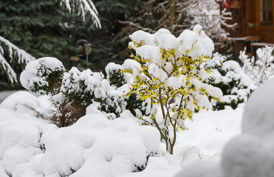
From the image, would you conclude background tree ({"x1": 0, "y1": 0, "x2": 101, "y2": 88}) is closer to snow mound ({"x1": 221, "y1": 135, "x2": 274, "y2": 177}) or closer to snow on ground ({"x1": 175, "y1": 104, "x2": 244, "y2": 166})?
snow on ground ({"x1": 175, "y1": 104, "x2": 244, "y2": 166})

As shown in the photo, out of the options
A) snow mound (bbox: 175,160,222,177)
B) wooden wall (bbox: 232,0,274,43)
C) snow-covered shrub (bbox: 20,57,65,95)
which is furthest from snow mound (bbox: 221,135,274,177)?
wooden wall (bbox: 232,0,274,43)

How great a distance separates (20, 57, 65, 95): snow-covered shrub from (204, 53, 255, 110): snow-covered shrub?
10.4 ft

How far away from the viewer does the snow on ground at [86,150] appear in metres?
3.60

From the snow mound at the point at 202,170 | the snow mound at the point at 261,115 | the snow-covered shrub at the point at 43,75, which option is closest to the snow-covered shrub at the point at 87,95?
the snow-covered shrub at the point at 43,75

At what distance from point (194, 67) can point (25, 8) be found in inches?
329

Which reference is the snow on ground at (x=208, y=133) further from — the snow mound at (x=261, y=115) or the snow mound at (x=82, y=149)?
the snow mound at (x=261, y=115)

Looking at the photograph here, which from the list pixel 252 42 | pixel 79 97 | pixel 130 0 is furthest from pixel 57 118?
pixel 252 42

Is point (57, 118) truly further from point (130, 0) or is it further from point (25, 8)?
point (130, 0)

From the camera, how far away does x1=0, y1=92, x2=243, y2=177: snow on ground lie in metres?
3.60

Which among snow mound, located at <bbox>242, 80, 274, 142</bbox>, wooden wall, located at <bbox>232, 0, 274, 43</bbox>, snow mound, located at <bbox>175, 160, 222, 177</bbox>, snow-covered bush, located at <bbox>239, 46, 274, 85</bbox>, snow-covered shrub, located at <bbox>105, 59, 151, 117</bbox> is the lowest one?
wooden wall, located at <bbox>232, 0, 274, 43</bbox>

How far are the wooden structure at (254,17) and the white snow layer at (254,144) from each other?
1394 cm

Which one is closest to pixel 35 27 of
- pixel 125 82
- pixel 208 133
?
pixel 125 82

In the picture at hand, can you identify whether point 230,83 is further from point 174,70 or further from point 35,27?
point 35,27

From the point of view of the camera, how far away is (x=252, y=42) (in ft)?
51.2
